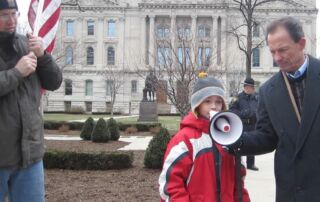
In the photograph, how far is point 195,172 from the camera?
11.0 feet

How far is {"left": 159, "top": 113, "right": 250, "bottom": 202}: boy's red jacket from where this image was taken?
3.33m

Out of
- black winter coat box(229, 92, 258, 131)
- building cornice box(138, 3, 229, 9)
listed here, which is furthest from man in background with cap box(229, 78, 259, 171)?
building cornice box(138, 3, 229, 9)

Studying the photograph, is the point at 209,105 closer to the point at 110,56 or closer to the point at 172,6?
the point at 172,6

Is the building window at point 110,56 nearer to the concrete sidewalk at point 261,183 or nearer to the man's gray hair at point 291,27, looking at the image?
the concrete sidewalk at point 261,183

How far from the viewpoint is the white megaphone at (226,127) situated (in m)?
3.14

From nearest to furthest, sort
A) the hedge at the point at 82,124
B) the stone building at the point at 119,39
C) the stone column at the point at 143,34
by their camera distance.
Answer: the hedge at the point at 82,124 → the stone building at the point at 119,39 → the stone column at the point at 143,34

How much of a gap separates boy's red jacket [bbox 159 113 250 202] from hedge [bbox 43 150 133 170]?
761cm

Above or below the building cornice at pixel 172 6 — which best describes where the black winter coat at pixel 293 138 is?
below

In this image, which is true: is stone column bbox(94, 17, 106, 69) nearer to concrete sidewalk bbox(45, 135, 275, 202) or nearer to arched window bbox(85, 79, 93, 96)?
arched window bbox(85, 79, 93, 96)

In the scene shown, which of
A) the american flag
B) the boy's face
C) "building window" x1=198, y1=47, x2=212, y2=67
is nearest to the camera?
the boy's face

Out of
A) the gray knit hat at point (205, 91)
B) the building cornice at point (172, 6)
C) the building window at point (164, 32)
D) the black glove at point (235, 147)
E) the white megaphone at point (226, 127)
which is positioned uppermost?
the building cornice at point (172, 6)

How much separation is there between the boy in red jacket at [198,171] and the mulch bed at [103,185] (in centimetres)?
434

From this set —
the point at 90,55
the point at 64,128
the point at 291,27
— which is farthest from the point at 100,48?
the point at 291,27

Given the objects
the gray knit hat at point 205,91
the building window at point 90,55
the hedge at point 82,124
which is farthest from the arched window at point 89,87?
the gray knit hat at point 205,91
